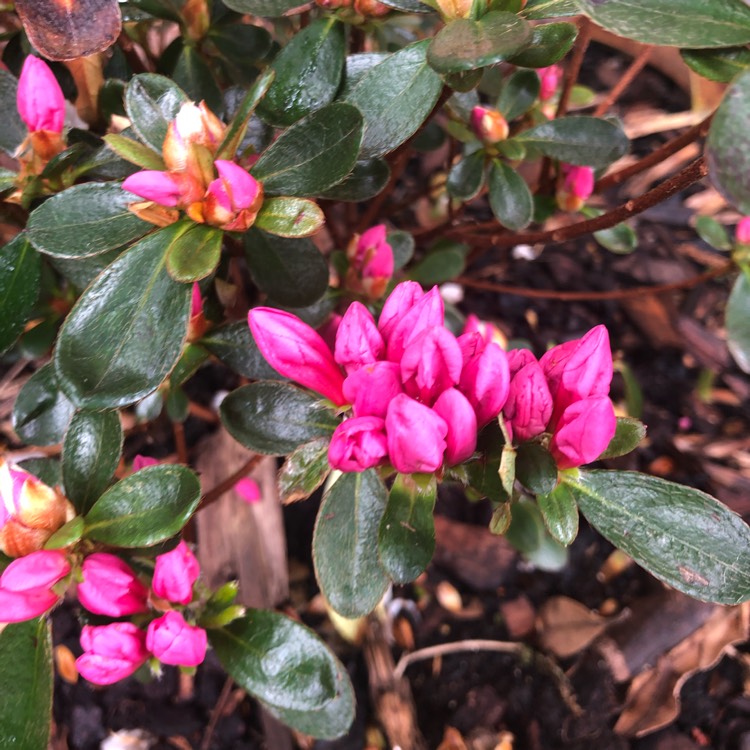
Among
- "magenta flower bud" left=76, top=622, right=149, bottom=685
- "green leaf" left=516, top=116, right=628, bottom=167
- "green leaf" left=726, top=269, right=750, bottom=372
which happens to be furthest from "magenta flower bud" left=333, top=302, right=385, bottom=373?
"green leaf" left=726, top=269, right=750, bottom=372

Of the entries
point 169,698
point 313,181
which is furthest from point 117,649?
point 169,698

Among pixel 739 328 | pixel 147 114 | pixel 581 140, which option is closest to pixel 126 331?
pixel 147 114

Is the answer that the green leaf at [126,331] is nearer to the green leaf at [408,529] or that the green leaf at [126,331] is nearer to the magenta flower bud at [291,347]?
the magenta flower bud at [291,347]

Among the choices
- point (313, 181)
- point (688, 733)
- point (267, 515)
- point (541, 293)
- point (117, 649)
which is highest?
point (313, 181)

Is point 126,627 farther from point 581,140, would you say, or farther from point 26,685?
point 581,140

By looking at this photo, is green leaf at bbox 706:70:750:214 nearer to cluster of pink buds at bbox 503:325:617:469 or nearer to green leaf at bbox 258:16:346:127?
cluster of pink buds at bbox 503:325:617:469

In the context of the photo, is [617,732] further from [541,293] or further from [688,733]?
[541,293]
